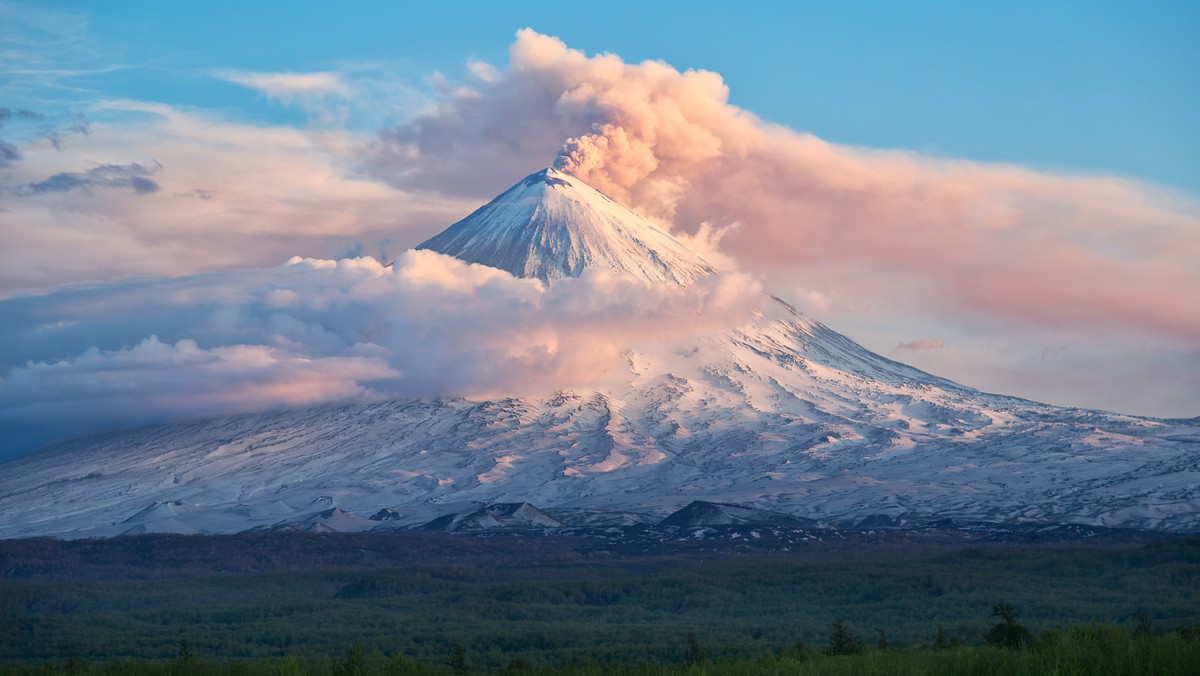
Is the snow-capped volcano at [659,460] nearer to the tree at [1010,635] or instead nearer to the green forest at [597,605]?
the green forest at [597,605]

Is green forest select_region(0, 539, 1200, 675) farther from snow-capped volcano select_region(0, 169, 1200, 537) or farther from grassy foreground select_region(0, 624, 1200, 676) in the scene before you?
snow-capped volcano select_region(0, 169, 1200, 537)

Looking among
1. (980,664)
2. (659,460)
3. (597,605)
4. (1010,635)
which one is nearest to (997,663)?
(980,664)

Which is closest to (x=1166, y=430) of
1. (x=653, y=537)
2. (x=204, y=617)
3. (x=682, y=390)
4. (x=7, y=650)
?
(x=682, y=390)

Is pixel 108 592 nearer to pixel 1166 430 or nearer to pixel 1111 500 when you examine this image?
pixel 1111 500

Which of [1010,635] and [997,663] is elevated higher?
[997,663]

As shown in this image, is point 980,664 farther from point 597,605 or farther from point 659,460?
point 659,460
